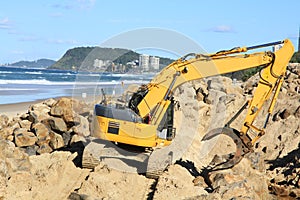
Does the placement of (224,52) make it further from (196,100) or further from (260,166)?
(196,100)

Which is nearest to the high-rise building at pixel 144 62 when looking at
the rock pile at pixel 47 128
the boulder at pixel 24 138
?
the rock pile at pixel 47 128

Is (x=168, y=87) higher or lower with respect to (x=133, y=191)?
higher

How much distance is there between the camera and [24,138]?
513 inches

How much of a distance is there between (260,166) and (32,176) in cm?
605

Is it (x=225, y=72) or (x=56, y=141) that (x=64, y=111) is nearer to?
(x=56, y=141)

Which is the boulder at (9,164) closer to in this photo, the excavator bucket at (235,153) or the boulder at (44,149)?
the boulder at (44,149)

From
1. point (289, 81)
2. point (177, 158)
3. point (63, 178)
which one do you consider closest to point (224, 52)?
point (177, 158)

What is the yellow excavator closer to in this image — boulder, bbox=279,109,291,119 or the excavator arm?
the excavator arm

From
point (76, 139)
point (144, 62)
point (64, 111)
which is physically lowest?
point (76, 139)

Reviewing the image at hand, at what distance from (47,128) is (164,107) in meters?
4.26

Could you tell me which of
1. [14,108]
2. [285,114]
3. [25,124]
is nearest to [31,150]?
[25,124]

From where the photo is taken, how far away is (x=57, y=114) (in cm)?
1462

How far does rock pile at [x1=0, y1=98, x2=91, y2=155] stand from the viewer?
13.1 meters

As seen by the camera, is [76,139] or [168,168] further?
[76,139]
